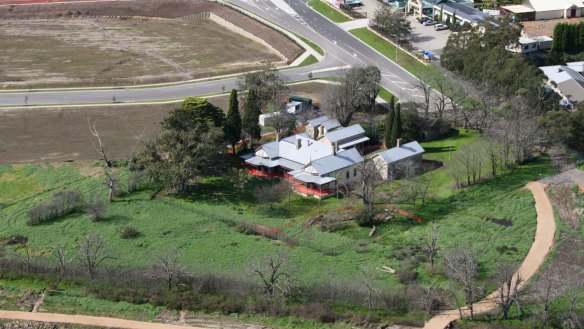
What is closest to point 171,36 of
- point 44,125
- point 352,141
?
point 44,125

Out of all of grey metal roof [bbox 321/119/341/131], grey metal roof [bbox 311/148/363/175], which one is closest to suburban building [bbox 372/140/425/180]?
grey metal roof [bbox 311/148/363/175]

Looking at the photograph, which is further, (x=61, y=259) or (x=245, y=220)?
(x=245, y=220)

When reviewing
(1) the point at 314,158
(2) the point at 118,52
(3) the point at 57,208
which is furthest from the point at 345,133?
(2) the point at 118,52

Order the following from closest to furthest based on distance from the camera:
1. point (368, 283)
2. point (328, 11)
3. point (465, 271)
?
point (465, 271) < point (368, 283) < point (328, 11)

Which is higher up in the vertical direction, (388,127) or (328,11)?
(388,127)

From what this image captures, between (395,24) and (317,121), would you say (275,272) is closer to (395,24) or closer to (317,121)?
(317,121)

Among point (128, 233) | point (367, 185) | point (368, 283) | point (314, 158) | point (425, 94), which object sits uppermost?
point (425, 94)
